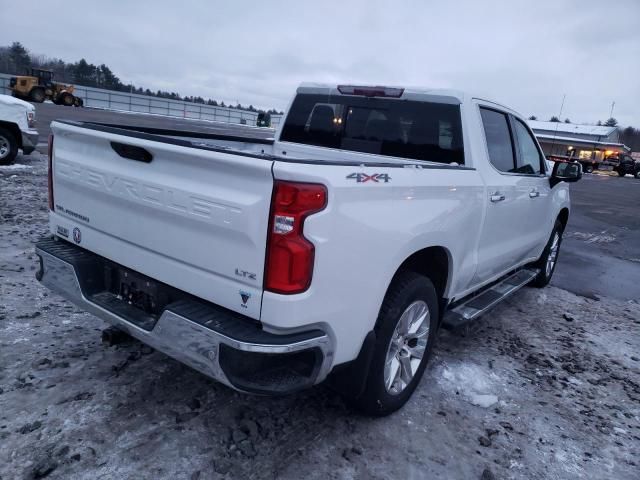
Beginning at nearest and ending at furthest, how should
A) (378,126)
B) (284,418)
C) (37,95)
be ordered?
(284,418) < (378,126) < (37,95)

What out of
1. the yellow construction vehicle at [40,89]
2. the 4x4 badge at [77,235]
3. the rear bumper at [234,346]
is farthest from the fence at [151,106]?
the rear bumper at [234,346]

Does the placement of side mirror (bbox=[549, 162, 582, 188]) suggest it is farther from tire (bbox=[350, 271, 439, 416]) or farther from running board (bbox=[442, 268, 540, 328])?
tire (bbox=[350, 271, 439, 416])

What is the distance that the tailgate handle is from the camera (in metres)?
2.60

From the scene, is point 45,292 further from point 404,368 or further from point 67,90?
point 67,90

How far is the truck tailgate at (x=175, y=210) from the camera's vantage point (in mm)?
2248

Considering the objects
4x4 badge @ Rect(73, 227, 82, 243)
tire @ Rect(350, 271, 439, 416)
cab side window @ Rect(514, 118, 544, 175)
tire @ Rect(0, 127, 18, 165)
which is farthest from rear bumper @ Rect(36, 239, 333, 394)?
tire @ Rect(0, 127, 18, 165)

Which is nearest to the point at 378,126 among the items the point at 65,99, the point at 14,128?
the point at 14,128

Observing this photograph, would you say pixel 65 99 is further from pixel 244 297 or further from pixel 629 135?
pixel 629 135

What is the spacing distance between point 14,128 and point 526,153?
9476mm

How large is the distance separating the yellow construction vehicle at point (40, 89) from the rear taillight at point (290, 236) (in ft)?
141

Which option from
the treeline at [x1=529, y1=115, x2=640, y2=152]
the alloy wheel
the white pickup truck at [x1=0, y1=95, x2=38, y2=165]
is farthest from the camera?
the treeline at [x1=529, y1=115, x2=640, y2=152]

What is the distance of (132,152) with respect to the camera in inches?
105

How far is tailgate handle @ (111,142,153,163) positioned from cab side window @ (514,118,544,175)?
332 cm

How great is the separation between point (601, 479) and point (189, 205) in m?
2.74
